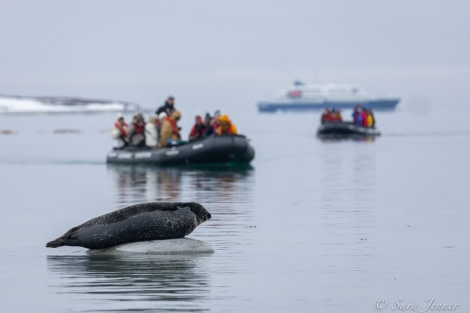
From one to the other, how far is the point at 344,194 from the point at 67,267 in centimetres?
1474

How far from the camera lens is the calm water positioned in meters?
15.2

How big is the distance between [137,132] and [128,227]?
2426cm

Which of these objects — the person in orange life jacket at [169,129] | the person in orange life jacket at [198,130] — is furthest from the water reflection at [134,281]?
the person in orange life jacket at [198,130]

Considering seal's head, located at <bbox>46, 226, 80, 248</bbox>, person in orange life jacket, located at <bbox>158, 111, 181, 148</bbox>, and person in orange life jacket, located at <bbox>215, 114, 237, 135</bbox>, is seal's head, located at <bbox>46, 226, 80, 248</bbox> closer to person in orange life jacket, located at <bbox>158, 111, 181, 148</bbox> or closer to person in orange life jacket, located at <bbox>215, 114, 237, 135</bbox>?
person in orange life jacket, located at <bbox>158, 111, 181, 148</bbox>

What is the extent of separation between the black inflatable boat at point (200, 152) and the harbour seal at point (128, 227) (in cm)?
2256

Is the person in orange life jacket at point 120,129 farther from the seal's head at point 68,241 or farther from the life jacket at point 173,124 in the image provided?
the seal's head at point 68,241

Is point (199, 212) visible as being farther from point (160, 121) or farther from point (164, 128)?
point (160, 121)

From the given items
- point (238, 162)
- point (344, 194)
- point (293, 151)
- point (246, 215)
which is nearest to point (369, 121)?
point (293, 151)

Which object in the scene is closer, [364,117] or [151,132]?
[151,132]

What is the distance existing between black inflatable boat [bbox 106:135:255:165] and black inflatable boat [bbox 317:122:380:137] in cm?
3268

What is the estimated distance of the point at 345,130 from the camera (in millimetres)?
75562

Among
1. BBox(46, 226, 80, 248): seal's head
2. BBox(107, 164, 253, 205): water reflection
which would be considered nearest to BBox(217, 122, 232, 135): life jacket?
BBox(107, 164, 253, 205): water reflection

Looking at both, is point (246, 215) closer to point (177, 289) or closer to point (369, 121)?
point (177, 289)

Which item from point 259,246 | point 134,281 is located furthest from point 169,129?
point 134,281
